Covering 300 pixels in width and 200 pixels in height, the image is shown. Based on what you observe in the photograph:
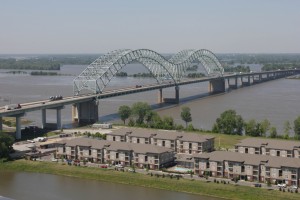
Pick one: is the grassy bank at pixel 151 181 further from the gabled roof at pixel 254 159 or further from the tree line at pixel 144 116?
the tree line at pixel 144 116

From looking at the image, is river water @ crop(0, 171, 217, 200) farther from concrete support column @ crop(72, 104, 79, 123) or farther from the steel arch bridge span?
the steel arch bridge span

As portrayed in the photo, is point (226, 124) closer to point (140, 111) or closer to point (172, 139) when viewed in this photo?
point (172, 139)

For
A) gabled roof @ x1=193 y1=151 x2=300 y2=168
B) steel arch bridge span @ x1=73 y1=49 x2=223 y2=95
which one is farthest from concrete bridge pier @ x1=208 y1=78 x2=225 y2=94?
gabled roof @ x1=193 y1=151 x2=300 y2=168

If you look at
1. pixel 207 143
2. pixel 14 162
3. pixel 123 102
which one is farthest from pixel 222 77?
pixel 14 162

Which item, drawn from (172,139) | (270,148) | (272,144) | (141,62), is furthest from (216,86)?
(270,148)

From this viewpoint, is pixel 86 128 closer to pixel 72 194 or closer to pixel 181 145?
pixel 181 145
